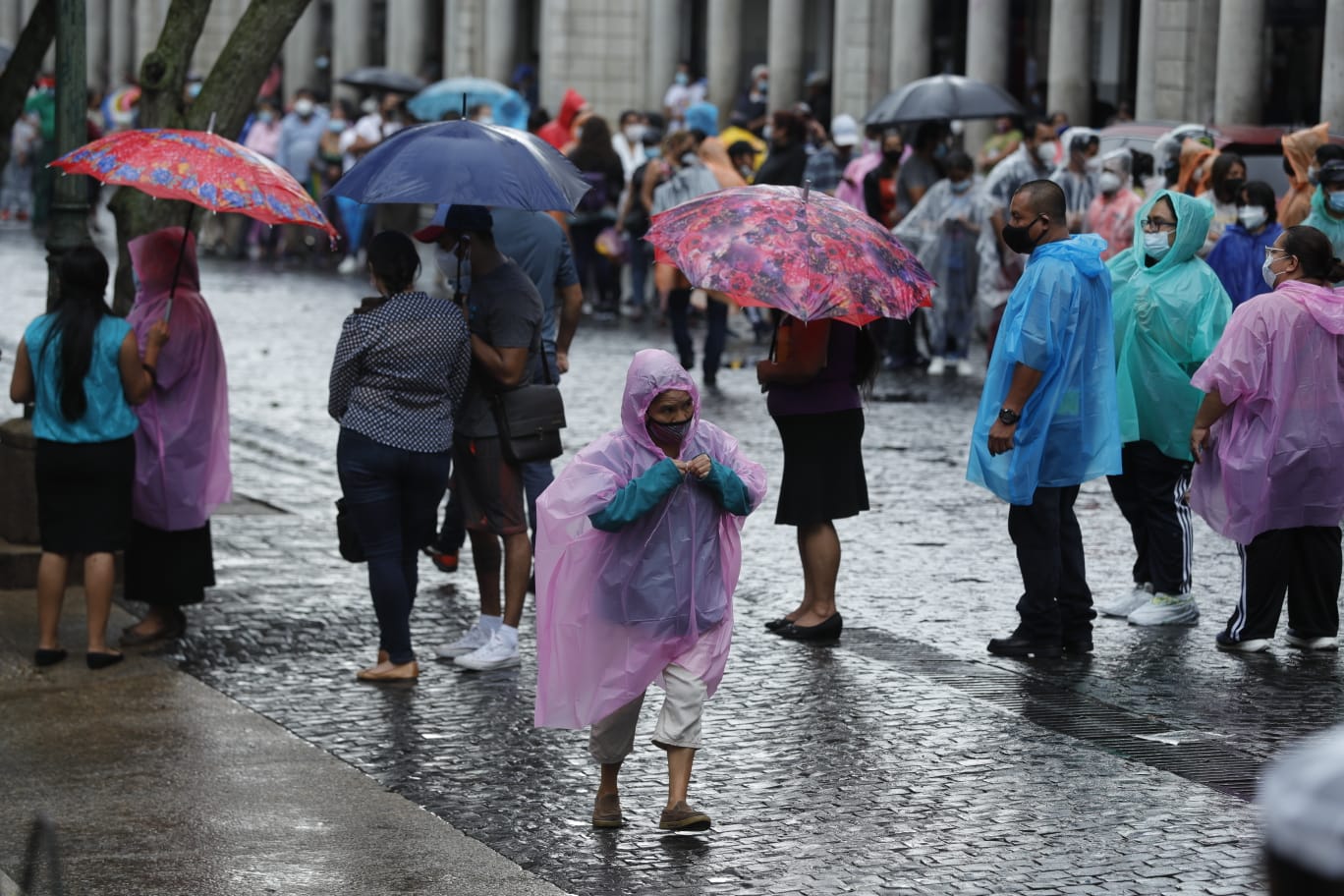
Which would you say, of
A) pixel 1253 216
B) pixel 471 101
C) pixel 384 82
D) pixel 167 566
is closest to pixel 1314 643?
pixel 1253 216

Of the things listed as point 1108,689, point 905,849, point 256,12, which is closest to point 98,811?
point 905,849

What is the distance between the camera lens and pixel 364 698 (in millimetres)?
7164

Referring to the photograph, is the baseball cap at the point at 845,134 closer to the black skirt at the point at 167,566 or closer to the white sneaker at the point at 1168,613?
the white sneaker at the point at 1168,613

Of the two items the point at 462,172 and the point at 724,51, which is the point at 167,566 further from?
the point at 724,51

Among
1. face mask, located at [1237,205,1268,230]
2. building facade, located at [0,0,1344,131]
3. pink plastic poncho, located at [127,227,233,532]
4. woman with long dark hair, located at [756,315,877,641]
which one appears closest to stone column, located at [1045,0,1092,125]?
building facade, located at [0,0,1344,131]

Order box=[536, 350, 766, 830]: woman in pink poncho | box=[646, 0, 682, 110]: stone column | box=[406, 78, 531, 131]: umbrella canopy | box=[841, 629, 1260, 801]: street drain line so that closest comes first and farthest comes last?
box=[536, 350, 766, 830]: woman in pink poncho < box=[841, 629, 1260, 801]: street drain line < box=[406, 78, 531, 131]: umbrella canopy < box=[646, 0, 682, 110]: stone column

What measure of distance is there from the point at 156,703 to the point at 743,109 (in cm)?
2535

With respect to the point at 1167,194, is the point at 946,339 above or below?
below

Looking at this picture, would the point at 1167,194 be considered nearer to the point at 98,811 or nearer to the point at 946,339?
the point at 98,811

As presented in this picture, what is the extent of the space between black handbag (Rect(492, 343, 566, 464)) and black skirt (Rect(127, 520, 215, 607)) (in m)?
1.18

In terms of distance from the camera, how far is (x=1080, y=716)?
6.96 m

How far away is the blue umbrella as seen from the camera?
7.40m

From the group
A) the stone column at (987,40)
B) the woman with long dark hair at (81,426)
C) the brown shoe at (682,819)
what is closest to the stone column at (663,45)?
the stone column at (987,40)

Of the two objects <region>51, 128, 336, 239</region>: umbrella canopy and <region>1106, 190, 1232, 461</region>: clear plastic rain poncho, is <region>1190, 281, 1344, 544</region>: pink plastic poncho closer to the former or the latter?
<region>1106, 190, 1232, 461</region>: clear plastic rain poncho
